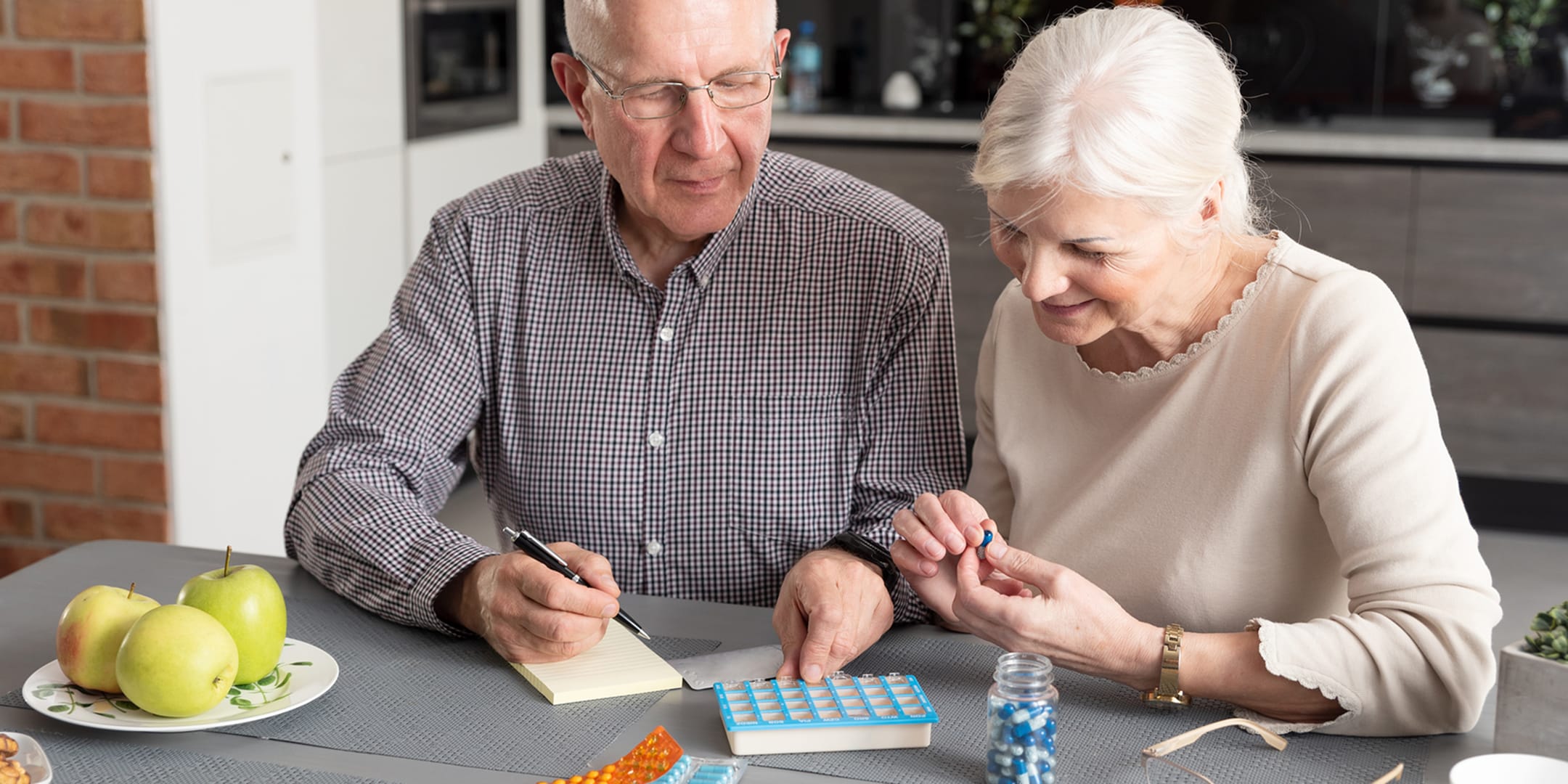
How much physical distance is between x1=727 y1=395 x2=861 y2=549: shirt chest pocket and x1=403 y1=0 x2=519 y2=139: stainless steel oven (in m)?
2.31

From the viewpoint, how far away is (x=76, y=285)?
2.68 meters

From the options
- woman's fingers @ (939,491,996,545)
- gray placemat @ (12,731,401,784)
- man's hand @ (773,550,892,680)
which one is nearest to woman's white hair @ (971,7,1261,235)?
woman's fingers @ (939,491,996,545)

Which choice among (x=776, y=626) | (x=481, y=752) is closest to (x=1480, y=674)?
(x=776, y=626)

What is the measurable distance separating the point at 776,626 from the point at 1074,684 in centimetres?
28

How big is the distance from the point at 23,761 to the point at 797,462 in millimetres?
864

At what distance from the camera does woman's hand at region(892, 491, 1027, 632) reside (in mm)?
1342

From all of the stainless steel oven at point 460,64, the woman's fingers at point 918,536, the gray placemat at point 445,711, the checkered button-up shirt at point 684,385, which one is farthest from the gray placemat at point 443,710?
the stainless steel oven at point 460,64

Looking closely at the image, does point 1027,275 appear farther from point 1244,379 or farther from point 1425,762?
point 1425,762

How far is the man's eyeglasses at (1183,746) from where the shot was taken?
113 centimetres

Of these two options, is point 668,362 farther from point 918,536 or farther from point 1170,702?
point 1170,702

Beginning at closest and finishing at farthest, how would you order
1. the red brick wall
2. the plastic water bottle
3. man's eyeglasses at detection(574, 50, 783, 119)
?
man's eyeglasses at detection(574, 50, 783, 119) < the red brick wall < the plastic water bottle

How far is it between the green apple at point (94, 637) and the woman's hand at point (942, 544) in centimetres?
65

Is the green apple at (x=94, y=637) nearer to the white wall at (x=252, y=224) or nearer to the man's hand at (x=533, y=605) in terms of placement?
the man's hand at (x=533, y=605)

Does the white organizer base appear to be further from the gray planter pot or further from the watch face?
the gray planter pot
